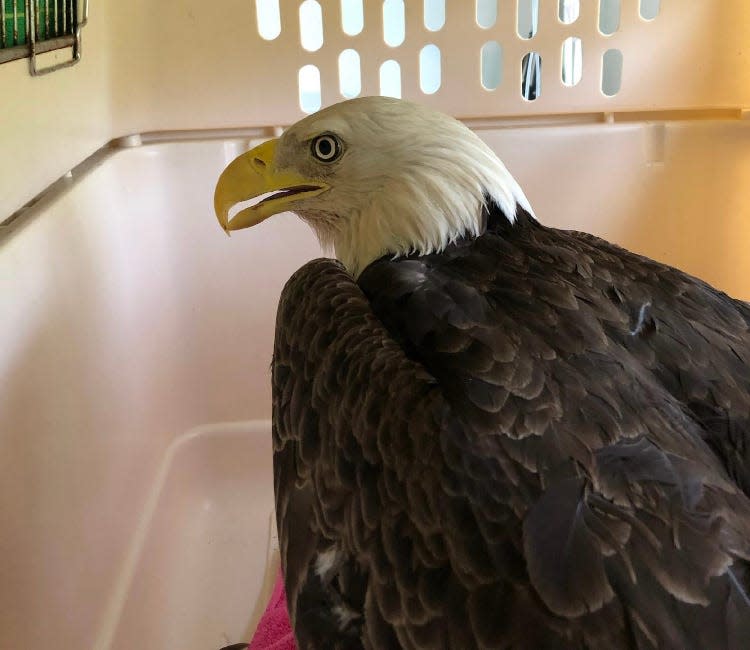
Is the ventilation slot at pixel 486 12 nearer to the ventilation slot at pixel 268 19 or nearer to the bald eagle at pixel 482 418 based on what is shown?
the ventilation slot at pixel 268 19

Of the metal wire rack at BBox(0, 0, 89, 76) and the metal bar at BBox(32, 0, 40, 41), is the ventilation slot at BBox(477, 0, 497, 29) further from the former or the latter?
the metal bar at BBox(32, 0, 40, 41)

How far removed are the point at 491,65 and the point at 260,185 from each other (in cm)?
88

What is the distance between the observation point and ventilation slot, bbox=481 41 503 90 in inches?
72.5

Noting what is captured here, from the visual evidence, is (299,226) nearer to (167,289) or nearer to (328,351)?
(167,289)

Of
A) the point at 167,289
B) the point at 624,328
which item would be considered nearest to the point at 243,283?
the point at 167,289

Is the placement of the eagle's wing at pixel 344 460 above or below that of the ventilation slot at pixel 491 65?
below

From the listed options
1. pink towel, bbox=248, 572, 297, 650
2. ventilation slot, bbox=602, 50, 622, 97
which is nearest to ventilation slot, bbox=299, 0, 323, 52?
ventilation slot, bbox=602, 50, 622, 97

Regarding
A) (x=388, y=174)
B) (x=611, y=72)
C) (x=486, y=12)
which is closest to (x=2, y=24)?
(x=388, y=174)

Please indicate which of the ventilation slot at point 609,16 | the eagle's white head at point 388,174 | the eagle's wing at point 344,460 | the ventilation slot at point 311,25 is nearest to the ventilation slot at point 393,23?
the ventilation slot at point 311,25

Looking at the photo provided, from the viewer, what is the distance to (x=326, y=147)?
1.21 metres

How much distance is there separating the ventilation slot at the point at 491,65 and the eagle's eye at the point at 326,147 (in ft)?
2.37

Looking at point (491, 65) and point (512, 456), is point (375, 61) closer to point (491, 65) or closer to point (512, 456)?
point (491, 65)

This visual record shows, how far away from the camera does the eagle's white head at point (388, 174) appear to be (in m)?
1.18

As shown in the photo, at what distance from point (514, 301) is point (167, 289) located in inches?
39.4
